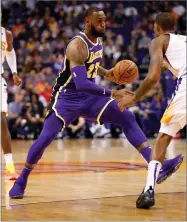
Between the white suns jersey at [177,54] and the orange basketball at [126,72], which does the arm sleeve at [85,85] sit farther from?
the white suns jersey at [177,54]

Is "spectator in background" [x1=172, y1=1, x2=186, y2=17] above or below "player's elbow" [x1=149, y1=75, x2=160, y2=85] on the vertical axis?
above

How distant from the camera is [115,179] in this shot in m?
7.23

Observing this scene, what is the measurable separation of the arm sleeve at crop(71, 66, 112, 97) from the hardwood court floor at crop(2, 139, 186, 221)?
99 centimetres

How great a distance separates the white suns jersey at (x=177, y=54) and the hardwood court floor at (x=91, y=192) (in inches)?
47.3

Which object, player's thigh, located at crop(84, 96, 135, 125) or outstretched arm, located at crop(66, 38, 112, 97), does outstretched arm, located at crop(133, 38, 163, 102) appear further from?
player's thigh, located at crop(84, 96, 135, 125)

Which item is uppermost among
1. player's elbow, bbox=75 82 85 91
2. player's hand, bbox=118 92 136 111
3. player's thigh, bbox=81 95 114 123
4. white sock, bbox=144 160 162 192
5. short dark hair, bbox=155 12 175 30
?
short dark hair, bbox=155 12 175 30

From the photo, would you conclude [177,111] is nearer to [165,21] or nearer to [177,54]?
[177,54]

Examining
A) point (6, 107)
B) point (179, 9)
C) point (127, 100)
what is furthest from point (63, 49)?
point (127, 100)

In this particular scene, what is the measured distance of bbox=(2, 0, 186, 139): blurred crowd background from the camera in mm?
15844

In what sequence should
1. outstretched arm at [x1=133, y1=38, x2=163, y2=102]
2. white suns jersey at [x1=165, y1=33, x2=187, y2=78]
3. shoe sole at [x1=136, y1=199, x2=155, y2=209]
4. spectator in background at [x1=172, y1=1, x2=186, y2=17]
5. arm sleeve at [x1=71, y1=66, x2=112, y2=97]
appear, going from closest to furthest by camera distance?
1. shoe sole at [x1=136, y1=199, x2=155, y2=209]
2. outstretched arm at [x1=133, y1=38, x2=163, y2=102]
3. white suns jersey at [x1=165, y1=33, x2=187, y2=78]
4. arm sleeve at [x1=71, y1=66, x2=112, y2=97]
5. spectator in background at [x1=172, y1=1, x2=186, y2=17]

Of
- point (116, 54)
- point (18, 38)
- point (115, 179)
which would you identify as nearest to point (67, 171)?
point (115, 179)

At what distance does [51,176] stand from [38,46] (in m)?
11.9

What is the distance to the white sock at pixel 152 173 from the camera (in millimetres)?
5156

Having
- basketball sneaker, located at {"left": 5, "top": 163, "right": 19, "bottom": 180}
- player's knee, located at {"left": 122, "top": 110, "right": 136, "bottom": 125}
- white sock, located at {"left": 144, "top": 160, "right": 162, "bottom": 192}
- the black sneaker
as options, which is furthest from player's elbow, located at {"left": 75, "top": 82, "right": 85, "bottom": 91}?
basketball sneaker, located at {"left": 5, "top": 163, "right": 19, "bottom": 180}
